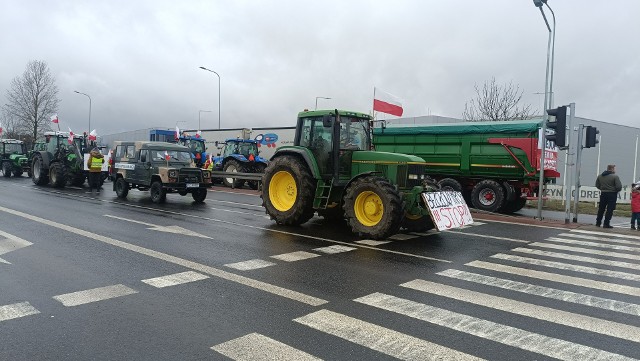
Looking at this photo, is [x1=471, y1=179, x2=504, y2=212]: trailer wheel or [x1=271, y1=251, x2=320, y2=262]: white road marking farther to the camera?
[x1=471, y1=179, x2=504, y2=212]: trailer wheel

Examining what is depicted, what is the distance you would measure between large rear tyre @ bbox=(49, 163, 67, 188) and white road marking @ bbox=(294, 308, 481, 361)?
65.4ft

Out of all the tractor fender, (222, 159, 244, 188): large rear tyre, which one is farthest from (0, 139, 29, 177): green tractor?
the tractor fender

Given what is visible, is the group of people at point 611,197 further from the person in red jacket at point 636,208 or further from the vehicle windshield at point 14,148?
the vehicle windshield at point 14,148

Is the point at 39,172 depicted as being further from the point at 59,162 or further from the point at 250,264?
the point at 250,264

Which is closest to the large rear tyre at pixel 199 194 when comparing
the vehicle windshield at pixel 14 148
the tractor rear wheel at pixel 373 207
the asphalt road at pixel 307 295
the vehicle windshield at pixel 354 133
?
the asphalt road at pixel 307 295

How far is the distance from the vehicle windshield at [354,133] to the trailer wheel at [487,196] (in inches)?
273

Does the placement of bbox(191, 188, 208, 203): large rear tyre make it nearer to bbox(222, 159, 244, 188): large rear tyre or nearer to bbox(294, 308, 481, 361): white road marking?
bbox(222, 159, 244, 188): large rear tyre

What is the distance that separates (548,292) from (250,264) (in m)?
4.11

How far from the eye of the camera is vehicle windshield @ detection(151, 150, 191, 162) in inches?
629

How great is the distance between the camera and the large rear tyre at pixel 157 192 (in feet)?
50.5

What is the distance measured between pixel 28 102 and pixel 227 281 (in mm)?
48828

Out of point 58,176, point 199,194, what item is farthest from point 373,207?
point 58,176

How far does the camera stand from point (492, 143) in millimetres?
15977

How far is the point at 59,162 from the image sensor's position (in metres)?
21.7
